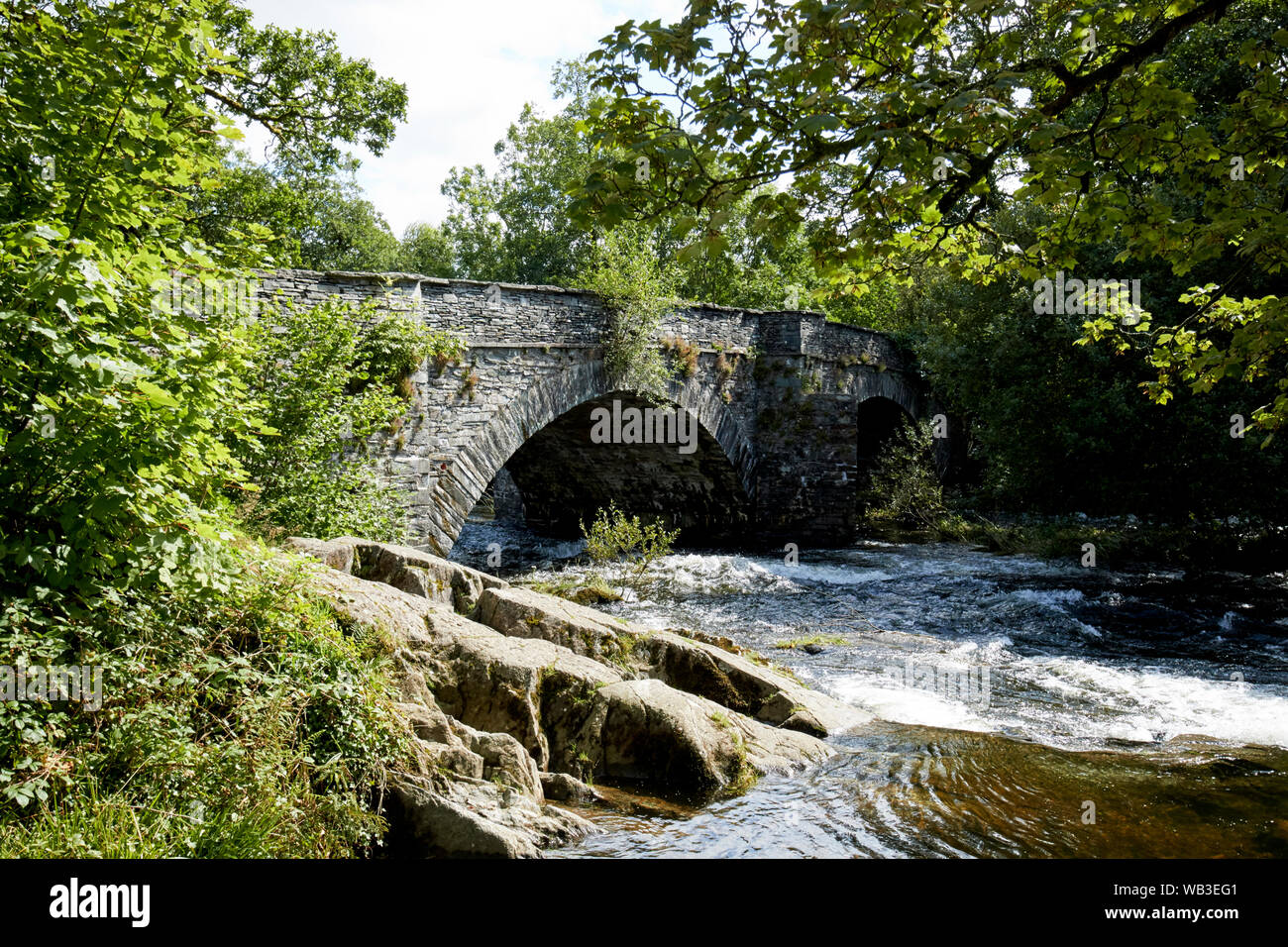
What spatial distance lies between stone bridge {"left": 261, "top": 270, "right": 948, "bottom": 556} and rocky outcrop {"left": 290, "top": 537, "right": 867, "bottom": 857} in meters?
5.08

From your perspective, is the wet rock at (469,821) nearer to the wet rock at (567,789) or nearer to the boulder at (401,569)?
the wet rock at (567,789)

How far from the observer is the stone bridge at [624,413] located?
11680 mm

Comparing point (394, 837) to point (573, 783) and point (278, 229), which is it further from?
point (278, 229)

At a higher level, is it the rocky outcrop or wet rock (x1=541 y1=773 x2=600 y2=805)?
the rocky outcrop

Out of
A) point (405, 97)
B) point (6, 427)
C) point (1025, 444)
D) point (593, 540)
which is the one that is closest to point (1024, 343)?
point (1025, 444)

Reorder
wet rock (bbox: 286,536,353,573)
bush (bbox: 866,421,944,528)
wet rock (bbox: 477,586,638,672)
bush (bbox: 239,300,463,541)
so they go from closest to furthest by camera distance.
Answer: wet rock (bbox: 286,536,353,573), wet rock (bbox: 477,586,638,672), bush (bbox: 239,300,463,541), bush (bbox: 866,421,944,528)

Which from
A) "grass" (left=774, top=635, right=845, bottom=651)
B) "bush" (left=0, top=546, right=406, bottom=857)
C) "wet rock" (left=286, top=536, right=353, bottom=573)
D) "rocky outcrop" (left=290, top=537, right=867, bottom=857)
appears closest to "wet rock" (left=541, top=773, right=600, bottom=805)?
"rocky outcrop" (left=290, top=537, right=867, bottom=857)

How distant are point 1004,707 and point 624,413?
10.3m

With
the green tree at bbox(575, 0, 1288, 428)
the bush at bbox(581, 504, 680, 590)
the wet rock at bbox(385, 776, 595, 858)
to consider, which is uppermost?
the green tree at bbox(575, 0, 1288, 428)

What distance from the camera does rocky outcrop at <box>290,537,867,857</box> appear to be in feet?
13.4

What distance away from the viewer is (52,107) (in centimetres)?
374

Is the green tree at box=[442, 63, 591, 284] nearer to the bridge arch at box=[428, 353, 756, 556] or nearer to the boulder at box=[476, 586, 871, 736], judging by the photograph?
the bridge arch at box=[428, 353, 756, 556]

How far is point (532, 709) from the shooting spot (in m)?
5.12

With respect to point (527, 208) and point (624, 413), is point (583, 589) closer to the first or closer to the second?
point (624, 413)
